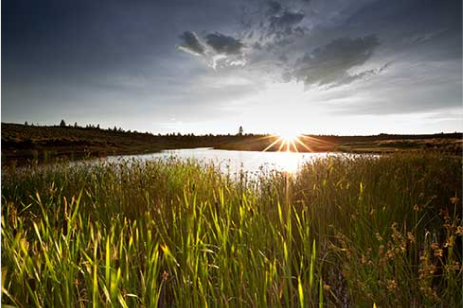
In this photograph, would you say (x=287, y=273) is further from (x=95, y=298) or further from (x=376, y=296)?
(x=95, y=298)

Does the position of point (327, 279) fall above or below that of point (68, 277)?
below

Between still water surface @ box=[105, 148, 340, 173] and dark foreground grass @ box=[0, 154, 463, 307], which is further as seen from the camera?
still water surface @ box=[105, 148, 340, 173]

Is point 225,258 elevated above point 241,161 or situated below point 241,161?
above

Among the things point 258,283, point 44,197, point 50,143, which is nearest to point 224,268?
point 258,283

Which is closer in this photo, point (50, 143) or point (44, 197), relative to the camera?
point (44, 197)

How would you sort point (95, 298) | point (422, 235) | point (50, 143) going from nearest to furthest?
point (95, 298) < point (422, 235) < point (50, 143)

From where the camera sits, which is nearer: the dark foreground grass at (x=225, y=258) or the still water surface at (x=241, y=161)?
the dark foreground grass at (x=225, y=258)

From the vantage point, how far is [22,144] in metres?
47.8

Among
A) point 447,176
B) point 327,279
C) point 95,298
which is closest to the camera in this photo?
point 95,298

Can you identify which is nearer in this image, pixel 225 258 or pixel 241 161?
pixel 225 258

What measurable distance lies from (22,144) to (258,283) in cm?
5898

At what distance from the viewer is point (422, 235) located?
5082 mm

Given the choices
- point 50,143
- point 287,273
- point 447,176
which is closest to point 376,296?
point 287,273

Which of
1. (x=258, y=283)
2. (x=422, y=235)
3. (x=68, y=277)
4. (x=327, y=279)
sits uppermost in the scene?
(x=68, y=277)
